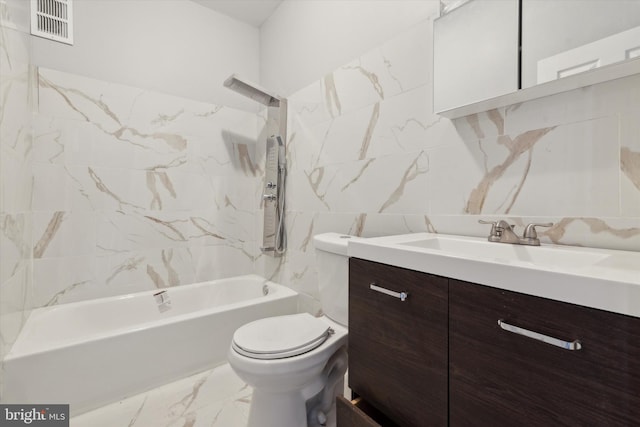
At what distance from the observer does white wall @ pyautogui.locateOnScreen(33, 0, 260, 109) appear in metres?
1.88

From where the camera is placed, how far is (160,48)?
2.19m

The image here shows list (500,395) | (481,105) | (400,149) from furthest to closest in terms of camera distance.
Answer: (400,149) → (481,105) → (500,395)

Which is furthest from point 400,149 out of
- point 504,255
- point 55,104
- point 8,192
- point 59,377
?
point 55,104

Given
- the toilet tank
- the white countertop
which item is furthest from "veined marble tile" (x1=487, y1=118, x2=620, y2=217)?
the toilet tank

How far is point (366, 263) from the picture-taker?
0.98 metres

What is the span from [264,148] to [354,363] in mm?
1977

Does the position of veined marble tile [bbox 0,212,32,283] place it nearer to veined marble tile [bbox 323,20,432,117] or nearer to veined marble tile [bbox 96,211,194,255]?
veined marble tile [bbox 96,211,194,255]

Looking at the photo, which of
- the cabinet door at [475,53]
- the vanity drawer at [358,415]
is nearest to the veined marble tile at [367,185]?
the cabinet door at [475,53]

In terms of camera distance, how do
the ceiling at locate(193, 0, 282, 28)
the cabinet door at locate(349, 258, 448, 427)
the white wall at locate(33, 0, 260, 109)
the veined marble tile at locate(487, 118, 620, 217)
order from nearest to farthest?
the cabinet door at locate(349, 258, 448, 427)
the veined marble tile at locate(487, 118, 620, 217)
the white wall at locate(33, 0, 260, 109)
the ceiling at locate(193, 0, 282, 28)

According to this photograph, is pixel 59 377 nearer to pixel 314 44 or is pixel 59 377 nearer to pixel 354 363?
pixel 354 363

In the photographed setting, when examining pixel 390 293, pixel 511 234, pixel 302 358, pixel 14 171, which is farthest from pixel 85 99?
pixel 511 234

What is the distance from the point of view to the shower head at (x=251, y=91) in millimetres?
1998

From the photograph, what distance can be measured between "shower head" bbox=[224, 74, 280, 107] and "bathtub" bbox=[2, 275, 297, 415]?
1.44 m

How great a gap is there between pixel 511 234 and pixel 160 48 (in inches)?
100
